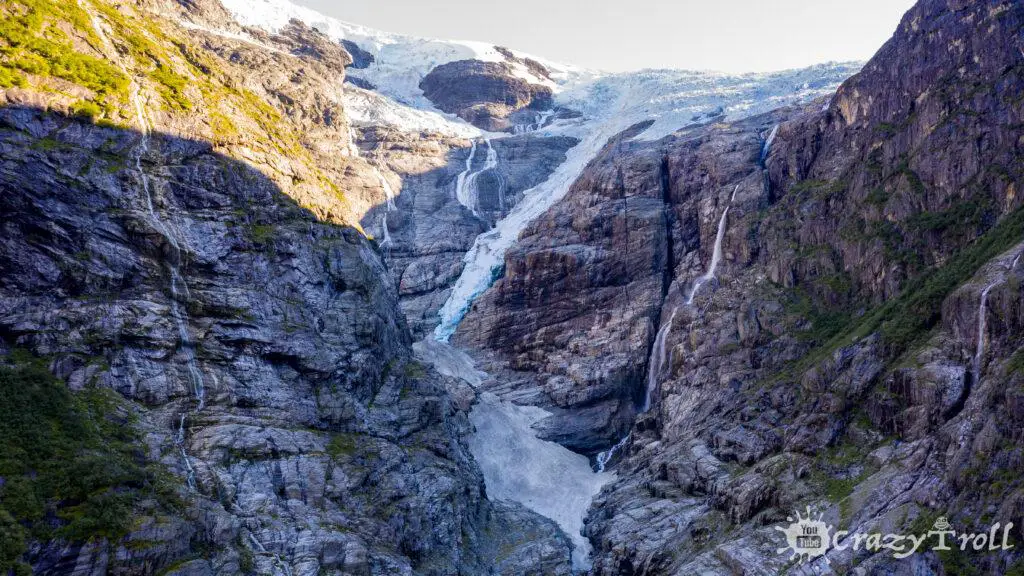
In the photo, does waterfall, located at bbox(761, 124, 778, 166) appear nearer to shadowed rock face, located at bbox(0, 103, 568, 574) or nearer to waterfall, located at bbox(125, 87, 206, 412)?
shadowed rock face, located at bbox(0, 103, 568, 574)

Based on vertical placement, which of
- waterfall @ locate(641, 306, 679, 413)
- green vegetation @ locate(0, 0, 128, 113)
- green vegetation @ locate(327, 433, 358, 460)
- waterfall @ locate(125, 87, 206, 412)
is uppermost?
green vegetation @ locate(0, 0, 128, 113)

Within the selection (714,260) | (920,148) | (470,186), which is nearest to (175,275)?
(714,260)

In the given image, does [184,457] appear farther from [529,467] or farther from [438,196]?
[438,196]

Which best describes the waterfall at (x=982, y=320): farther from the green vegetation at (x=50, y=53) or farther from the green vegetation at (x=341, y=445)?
the green vegetation at (x=50, y=53)

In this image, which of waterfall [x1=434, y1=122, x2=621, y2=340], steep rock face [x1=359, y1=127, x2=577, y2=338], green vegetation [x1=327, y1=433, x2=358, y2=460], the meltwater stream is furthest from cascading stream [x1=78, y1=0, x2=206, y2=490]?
waterfall [x1=434, y1=122, x2=621, y2=340]

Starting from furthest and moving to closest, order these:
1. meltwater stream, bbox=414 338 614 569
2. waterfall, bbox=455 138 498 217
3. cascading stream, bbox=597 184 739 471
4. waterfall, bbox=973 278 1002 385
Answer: waterfall, bbox=455 138 498 217, cascading stream, bbox=597 184 739 471, meltwater stream, bbox=414 338 614 569, waterfall, bbox=973 278 1002 385

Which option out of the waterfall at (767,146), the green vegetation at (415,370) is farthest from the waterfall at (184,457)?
the waterfall at (767,146)

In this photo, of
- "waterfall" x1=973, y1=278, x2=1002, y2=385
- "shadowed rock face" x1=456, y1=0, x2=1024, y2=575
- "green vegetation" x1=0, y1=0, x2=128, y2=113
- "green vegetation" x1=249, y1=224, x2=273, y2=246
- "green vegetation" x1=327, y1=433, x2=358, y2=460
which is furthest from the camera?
"green vegetation" x1=249, y1=224, x2=273, y2=246

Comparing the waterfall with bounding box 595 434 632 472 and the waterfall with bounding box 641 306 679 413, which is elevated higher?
the waterfall with bounding box 641 306 679 413

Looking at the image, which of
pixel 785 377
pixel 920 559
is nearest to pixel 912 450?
pixel 920 559
